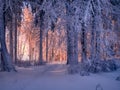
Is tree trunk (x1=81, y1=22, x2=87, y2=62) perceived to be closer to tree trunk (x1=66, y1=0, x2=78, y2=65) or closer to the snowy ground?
tree trunk (x1=66, y1=0, x2=78, y2=65)

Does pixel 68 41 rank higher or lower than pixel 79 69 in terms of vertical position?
higher

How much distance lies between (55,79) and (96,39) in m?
2.84

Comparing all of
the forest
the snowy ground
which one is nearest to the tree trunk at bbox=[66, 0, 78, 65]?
the forest

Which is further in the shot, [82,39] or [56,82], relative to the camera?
[82,39]

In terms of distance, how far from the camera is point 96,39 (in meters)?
14.5

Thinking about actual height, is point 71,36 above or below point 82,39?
above

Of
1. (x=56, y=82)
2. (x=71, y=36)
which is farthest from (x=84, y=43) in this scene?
(x=56, y=82)

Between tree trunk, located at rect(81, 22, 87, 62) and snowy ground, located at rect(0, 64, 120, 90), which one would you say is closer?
snowy ground, located at rect(0, 64, 120, 90)

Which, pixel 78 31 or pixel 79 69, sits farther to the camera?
pixel 79 69

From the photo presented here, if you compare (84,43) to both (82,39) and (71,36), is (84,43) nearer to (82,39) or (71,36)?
(82,39)

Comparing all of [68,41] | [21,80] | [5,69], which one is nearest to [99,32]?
[68,41]

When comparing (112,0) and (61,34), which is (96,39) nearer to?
(61,34)

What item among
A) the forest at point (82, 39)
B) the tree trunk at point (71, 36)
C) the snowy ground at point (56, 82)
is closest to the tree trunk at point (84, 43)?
the forest at point (82, 39)

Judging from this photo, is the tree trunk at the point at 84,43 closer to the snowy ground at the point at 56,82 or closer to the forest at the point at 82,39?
the forest at the point at 82,39
